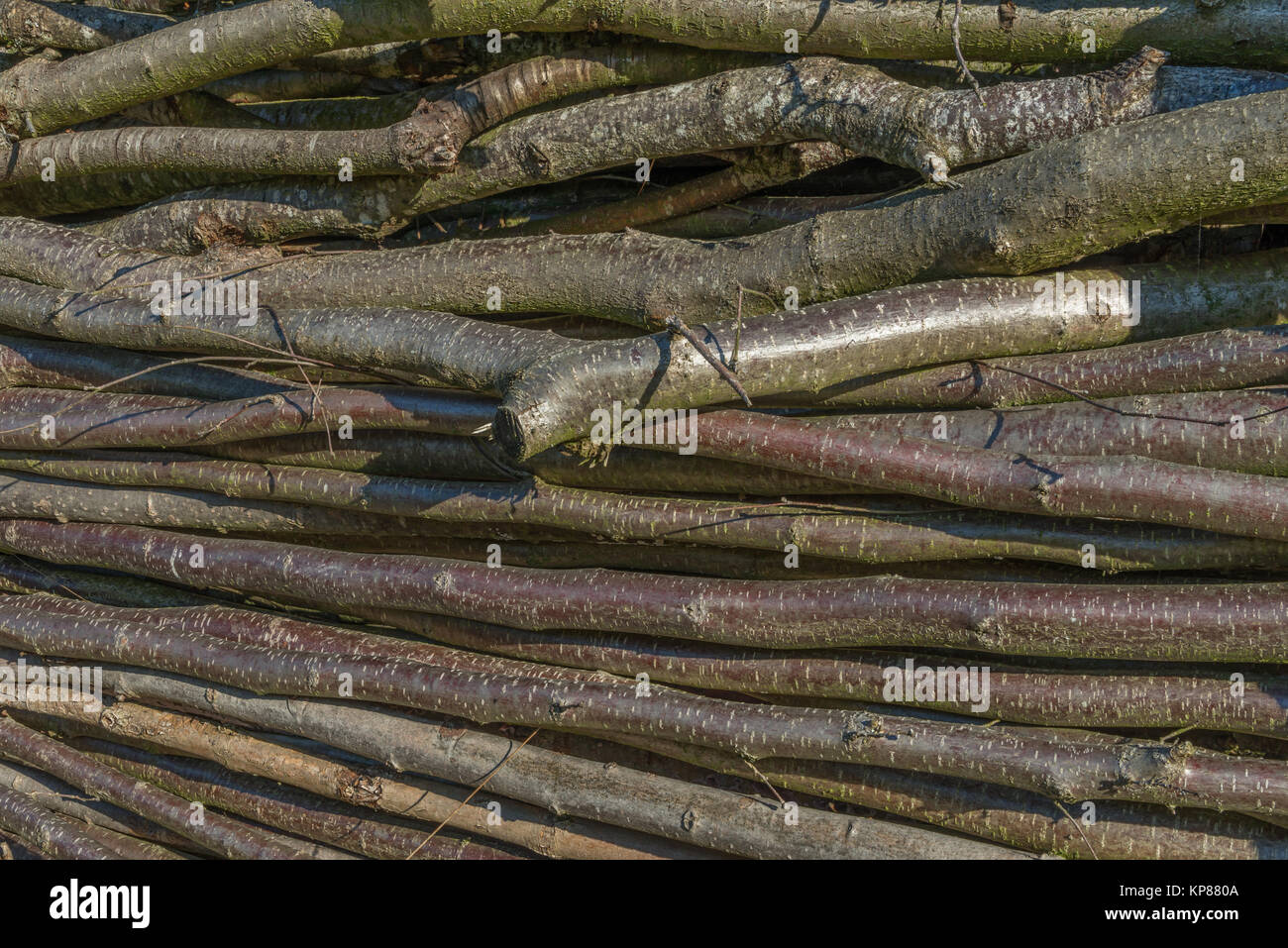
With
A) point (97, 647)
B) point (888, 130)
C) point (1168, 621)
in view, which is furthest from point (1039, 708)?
point (97, 647)

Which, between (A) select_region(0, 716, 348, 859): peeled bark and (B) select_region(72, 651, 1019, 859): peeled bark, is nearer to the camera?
(B) select_region(72, 651, 1019, 859): peeled bark

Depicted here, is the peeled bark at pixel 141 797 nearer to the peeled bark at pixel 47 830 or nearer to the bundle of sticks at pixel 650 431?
the bundle of sticks at pixel 650 431

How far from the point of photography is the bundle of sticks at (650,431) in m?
4.07

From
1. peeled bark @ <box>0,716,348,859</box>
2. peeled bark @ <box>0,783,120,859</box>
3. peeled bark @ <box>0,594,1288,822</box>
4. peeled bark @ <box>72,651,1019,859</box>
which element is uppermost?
peeled bark @ <box>0,594,1288,822</box>

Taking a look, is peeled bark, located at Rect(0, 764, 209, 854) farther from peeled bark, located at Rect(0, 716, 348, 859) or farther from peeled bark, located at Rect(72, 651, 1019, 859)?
peeled bark, located at Rect(72, 651, 1019, 859)

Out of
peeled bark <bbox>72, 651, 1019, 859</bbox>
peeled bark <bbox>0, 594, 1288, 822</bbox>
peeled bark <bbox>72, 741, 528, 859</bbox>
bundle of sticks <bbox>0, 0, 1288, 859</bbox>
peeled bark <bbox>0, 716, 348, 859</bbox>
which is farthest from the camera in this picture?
peeled bark <bbox>0, 716, 348, 859</bbox>

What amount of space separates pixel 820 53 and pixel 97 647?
5019 mm

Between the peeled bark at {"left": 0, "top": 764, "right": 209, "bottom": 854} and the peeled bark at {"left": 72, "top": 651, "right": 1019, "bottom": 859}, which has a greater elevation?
the peeled bark at {"left": 72, "top": 651, "right": 1019, "bottom": 859}

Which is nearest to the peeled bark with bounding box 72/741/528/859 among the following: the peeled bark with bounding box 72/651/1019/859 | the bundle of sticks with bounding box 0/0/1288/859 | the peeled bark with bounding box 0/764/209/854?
the bundle of sticks with bounding box 0/0/1288/859

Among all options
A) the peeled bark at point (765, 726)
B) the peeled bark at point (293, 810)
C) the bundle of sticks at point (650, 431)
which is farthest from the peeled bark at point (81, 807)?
the peeled bark at point (765, 726)

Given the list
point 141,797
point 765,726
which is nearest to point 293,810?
point 141,797

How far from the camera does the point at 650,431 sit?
14.4 ft

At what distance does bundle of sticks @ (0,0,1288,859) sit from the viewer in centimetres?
407

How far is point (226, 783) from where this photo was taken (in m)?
5.80
